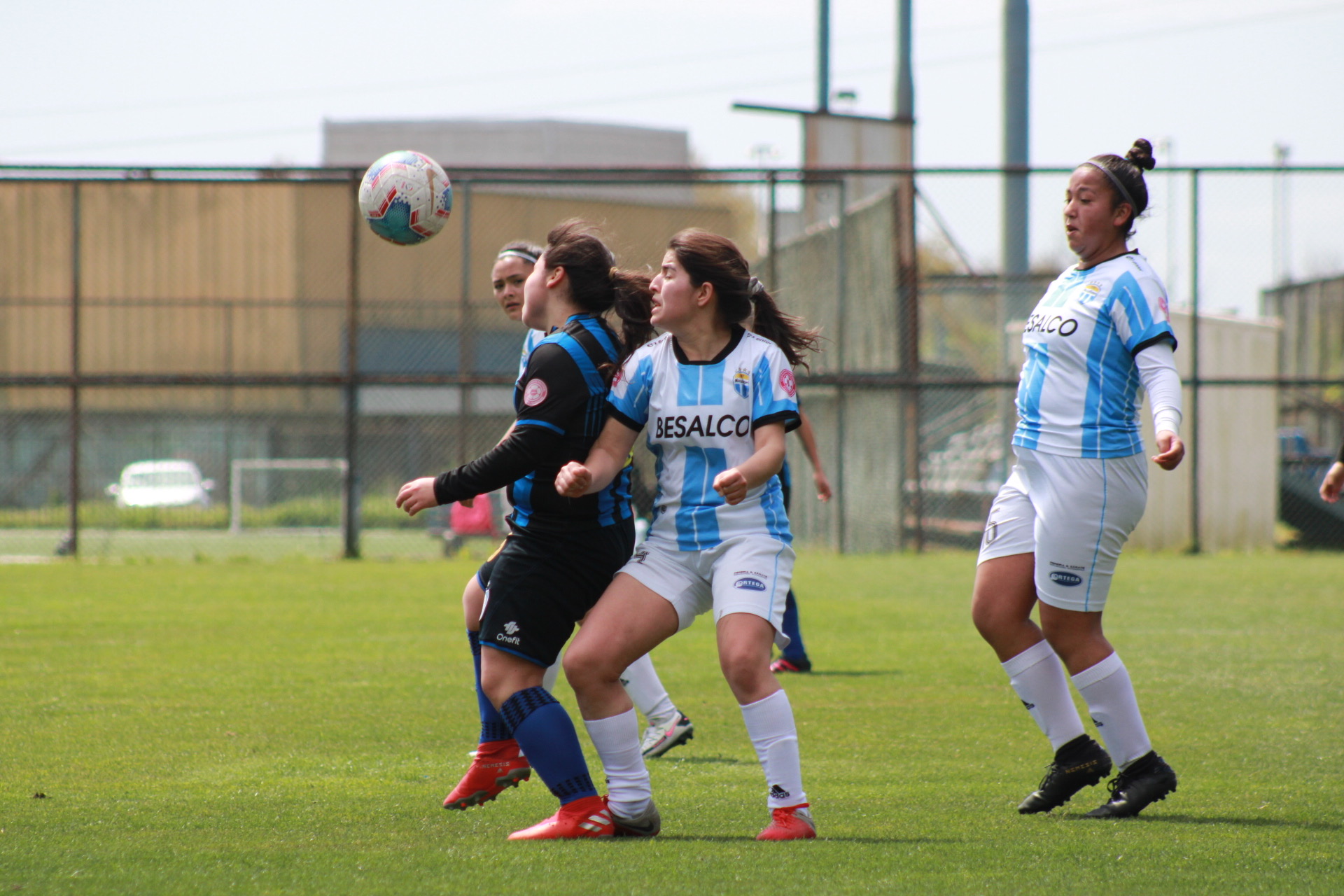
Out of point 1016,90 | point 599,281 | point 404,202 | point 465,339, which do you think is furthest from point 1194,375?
point 599,281

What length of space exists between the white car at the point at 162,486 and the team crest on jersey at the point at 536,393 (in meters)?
13.9

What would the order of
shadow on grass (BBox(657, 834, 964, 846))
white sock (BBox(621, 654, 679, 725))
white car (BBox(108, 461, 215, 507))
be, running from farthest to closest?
white car (BBox(108, 461, 215, 507)) < white sock (BBox(621, 654, 679, 725)) < shadow on grass (BBox(657, 834, 964, 846))

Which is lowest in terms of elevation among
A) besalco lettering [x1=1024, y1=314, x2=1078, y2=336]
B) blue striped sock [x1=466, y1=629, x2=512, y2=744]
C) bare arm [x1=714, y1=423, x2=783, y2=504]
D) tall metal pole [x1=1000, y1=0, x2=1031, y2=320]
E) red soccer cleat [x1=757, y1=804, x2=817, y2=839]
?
red soccer cleat [x1=757, y1=804, x2=817, y2=839]

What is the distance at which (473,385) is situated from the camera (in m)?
12.7

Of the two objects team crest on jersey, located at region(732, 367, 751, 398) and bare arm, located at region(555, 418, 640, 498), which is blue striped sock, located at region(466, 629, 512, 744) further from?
team crest on jersey, located at region(732, 367, 751, 398)

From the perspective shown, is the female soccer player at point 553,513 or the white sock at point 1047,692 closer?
the female soccer player at point 553,513

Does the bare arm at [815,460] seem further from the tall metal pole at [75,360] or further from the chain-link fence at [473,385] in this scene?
the tall metal pole at [75,360]

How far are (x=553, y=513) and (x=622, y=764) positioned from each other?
70cm

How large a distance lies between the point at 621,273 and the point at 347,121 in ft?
114

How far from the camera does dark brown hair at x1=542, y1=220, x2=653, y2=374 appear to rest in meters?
3.60

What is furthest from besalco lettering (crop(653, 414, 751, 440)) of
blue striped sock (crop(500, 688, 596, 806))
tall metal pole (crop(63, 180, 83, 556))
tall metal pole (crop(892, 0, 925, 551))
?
tall metal pole (crop(63, 180, 83, 556))

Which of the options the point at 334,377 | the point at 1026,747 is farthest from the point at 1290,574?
the point at 334,377

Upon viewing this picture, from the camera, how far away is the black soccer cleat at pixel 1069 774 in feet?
12.0

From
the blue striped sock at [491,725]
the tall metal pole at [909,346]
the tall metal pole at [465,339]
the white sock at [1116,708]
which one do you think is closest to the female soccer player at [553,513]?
the blue striped sock at [491,725]
